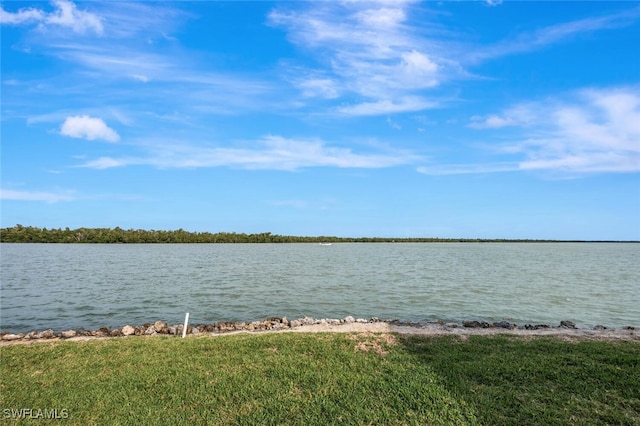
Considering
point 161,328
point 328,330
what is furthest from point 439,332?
point 161,328

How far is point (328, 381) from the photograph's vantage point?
22.5 feet

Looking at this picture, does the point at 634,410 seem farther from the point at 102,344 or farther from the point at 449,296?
the point at 449,296

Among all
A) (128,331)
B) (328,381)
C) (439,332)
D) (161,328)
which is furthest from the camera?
(161,328)

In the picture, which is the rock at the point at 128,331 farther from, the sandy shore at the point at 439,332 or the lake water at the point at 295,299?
the lake water at the point at 295,299

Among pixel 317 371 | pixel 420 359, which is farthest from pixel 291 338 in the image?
pixel 420 359

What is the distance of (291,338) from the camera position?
9633mm

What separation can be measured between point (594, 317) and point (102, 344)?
18159 mm

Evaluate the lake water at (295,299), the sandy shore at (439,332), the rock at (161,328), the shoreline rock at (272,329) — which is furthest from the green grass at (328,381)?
the lake water at (295,299)

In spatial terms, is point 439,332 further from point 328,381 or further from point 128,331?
point 128,331

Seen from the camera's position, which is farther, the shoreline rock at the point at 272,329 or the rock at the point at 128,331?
the rock at the point at 128,331

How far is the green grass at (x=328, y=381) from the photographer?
5766 millimetres

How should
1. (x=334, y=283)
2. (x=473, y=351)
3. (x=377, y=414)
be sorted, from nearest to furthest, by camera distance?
(x=377, y=414) < (x=473, y=351) < (x=334, y=283)

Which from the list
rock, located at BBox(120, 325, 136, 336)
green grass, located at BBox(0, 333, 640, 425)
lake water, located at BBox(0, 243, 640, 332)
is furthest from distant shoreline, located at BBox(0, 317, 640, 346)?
lake water, located at BBox(0, 243, 640, 332)

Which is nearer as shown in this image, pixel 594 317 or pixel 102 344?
pixel 102 344
